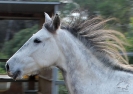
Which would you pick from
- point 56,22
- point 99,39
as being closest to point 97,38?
point 99,39

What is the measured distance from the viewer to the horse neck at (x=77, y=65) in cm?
420

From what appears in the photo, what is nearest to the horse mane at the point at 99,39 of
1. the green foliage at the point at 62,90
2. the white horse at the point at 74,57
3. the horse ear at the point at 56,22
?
the white horse at the point at 74,57

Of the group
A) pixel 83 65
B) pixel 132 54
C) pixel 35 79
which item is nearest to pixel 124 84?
pixel 83 65

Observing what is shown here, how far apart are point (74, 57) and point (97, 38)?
0.35 metres

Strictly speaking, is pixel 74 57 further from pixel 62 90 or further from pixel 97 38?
pixel 62 90

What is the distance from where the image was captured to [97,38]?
4.34 meters

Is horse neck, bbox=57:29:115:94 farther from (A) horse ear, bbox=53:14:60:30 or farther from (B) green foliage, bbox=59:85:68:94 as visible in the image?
(B) green foliage, bbox=59:85:68:94

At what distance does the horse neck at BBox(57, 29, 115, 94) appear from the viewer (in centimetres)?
420

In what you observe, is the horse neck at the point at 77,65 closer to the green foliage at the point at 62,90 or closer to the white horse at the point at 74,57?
the white horse at the point at 74,57

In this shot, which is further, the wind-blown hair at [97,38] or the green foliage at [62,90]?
the green foliage at [62,90]

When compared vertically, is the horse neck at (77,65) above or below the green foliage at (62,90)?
above

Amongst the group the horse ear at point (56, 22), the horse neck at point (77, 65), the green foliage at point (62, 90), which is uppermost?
the horse ear at point (56, 22)

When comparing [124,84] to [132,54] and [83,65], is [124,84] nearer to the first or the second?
[83,65]

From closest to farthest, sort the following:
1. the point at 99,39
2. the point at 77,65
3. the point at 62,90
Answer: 1. the point at 77,65
2. the point at 99,39
3. the point at 62,90
